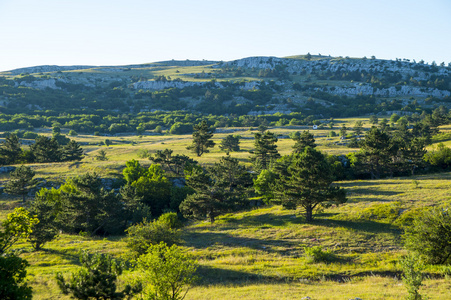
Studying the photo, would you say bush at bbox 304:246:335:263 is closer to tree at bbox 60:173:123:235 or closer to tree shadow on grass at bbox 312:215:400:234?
tree shadow on grass at bbox 312:215:400:234

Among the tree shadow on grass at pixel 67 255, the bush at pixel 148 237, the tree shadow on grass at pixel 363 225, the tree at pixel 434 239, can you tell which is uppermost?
the tree at pixel 434 239

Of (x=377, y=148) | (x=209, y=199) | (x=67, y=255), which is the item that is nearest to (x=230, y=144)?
(x=377, y=148)

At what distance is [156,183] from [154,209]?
19.0ft

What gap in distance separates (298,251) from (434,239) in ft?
42.2

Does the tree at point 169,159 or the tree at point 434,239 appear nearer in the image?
the tree at point 434,239

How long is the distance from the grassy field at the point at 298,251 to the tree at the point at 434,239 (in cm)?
151

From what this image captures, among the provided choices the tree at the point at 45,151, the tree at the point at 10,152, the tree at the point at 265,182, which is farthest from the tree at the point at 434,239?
the tree at the point at 10,152

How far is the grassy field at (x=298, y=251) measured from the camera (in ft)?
68.3

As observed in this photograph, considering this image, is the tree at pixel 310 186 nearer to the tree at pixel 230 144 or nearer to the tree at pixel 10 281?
the tree at pixel 10 281

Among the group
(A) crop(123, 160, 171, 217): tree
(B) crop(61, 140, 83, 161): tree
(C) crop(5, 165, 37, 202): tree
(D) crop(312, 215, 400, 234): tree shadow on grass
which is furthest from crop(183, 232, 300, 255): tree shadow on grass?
(B) crop(61, 140, 83, 161): tree

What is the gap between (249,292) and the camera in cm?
2034

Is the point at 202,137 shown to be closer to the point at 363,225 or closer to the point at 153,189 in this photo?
the point at 153,189

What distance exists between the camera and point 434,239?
2409 centimetres

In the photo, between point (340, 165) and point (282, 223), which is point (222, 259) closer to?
point (282, 223)
